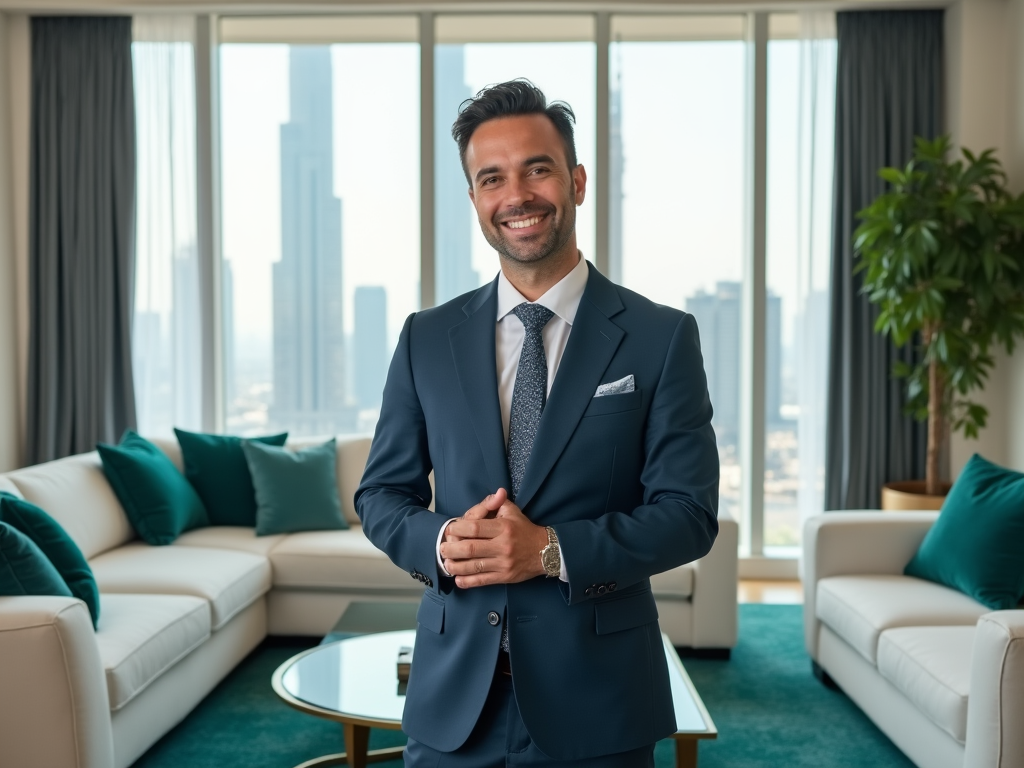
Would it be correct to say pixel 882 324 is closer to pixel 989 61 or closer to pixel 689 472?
pixel 989 61

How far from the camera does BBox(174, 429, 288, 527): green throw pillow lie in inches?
171

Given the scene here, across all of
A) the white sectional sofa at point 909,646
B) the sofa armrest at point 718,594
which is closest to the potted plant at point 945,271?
the white sectional sofa at point 909,646

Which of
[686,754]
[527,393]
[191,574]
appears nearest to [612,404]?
[527,393]

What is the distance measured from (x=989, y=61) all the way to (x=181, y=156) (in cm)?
424

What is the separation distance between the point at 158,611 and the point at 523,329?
212 cm

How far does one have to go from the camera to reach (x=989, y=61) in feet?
16.5

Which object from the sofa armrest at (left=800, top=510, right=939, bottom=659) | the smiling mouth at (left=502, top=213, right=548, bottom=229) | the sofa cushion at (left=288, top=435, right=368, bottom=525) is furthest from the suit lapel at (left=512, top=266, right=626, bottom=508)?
the sofa cushion at (left=288, top=435, right=368, bottom=525)

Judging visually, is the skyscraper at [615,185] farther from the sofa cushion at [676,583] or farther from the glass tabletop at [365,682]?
the glass tabletop at [365,682]

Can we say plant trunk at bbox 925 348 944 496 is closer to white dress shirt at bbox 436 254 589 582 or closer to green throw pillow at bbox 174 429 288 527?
green throw pillow at bbox 174 429 288 527

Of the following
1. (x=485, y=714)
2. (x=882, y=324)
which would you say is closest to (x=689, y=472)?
(x=485, y=714)

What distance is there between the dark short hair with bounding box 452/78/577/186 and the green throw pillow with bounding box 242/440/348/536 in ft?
10.1

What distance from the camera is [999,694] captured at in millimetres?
2279

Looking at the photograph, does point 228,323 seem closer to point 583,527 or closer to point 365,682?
point 365,682

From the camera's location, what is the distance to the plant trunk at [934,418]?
15.6ft
